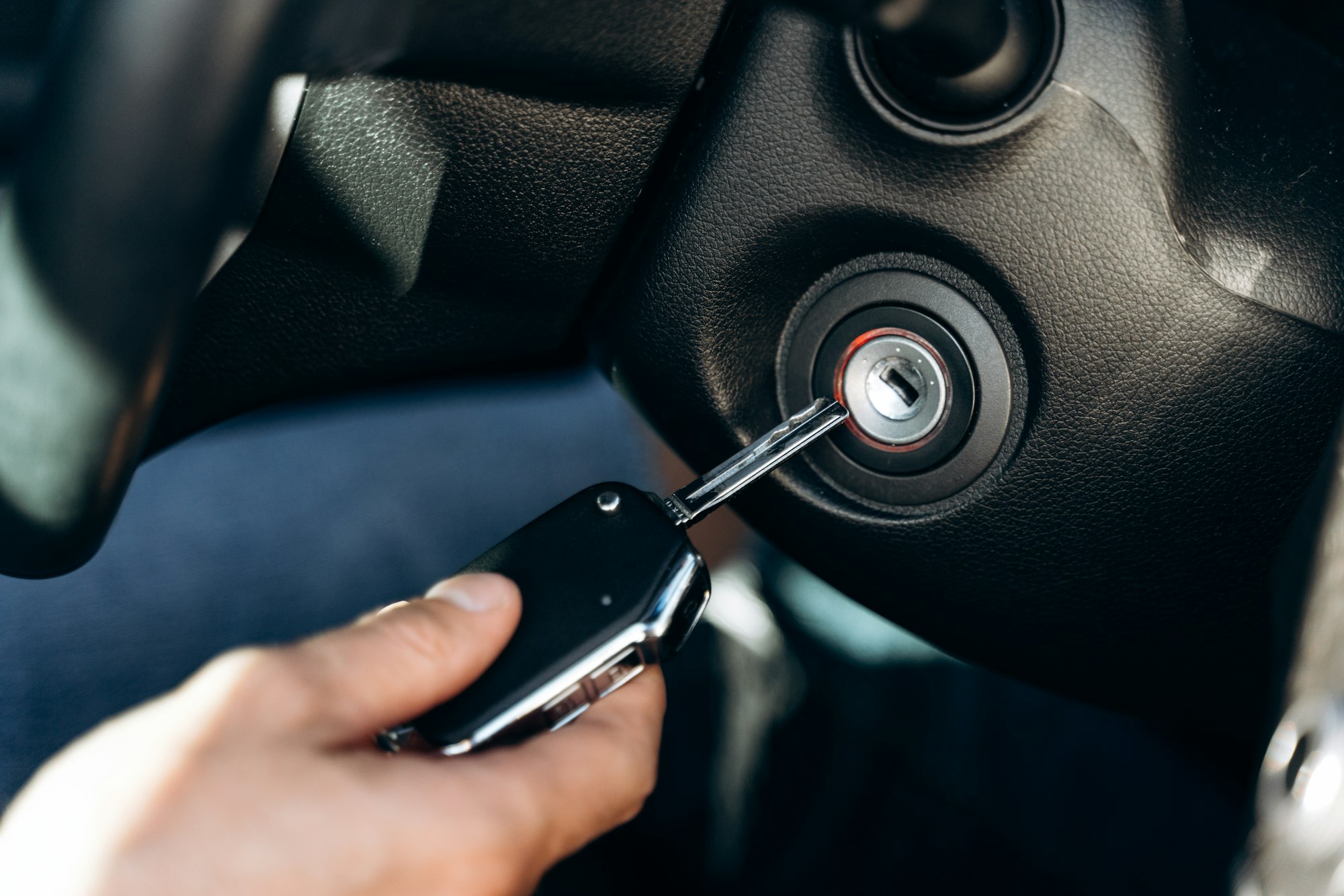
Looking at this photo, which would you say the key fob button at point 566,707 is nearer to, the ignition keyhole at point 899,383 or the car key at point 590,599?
the car key at point 590,599

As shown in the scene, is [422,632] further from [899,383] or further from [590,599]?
[899,383]

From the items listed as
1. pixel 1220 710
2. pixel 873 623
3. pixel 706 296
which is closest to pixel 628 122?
pixel 706 296

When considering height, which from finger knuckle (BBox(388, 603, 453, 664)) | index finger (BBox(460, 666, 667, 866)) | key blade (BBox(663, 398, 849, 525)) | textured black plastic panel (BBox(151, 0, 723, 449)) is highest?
textured black plastic panel (BBox(151, 0, 723, 449))

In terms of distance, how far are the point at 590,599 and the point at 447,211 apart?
217mm

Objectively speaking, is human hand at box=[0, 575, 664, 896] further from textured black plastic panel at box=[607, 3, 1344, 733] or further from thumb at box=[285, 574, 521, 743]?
textured black plastic panel at box=[607, 3, 1344, 733]

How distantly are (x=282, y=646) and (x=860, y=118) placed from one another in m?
0.37

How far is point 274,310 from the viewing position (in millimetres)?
578

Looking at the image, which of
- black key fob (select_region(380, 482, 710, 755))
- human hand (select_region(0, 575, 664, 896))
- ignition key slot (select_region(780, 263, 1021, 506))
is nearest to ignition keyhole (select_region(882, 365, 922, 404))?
ignition key slot (select_region(780, 263, 1021, 506))

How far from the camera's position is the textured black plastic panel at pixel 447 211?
472mm

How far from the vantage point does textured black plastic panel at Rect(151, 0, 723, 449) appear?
47 cm

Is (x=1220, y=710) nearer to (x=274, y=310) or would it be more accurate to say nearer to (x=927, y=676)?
(x=927, y=676)

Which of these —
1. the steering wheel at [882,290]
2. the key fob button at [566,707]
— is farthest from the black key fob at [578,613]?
the steering wheel at [882,290]

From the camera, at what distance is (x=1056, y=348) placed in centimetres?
52

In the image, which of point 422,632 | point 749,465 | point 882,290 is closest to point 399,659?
point 422,632
